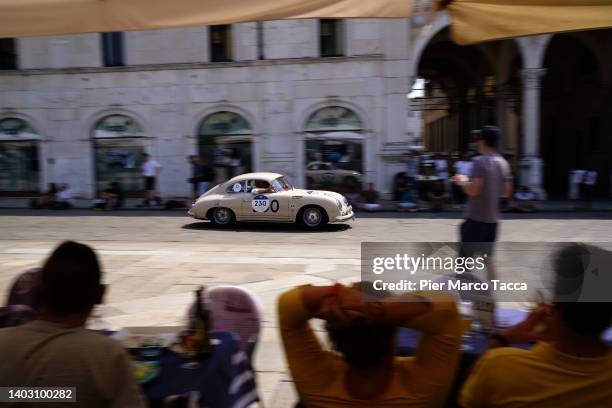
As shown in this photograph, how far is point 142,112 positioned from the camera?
19844mm

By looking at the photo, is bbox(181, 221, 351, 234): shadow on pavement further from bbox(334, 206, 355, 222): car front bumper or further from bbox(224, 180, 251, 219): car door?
bbox(224, 180, 251, 219): car door

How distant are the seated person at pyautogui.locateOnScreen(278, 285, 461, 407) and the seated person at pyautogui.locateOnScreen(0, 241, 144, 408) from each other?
0.65 metres

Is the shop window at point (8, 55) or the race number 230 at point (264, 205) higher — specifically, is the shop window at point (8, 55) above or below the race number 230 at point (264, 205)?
above

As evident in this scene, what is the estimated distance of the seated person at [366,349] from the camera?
1849mm

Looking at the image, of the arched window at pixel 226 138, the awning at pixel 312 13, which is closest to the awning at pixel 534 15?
the awning at pixel 312 13

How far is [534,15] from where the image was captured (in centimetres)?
267

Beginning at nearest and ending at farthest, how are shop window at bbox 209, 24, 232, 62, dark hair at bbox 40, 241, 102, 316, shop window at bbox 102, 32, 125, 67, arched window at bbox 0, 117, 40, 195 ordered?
dark hair at bbox 40, 241, 102, 316
shop window at bbox 209, 24, 232, 62
shop window at bbox 102, 32, 125, 67
arched window at bbox 0, 117, 40, 195

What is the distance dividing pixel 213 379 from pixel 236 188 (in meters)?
10.6

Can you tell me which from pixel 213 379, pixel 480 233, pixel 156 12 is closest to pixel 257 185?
pixel 480 233

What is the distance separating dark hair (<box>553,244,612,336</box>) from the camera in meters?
1.67

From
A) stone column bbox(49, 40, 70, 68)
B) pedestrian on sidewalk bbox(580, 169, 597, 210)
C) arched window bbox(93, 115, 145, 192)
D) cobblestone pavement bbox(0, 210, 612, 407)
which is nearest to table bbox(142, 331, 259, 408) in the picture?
cobblestone pavement bbox(0, 210, 612, 407)

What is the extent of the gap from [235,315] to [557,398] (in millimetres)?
1945

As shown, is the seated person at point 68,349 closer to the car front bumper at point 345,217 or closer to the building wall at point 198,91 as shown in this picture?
→ the car front bumper at point 345,217

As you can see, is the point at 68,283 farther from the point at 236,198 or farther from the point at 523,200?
the point at 523,200
